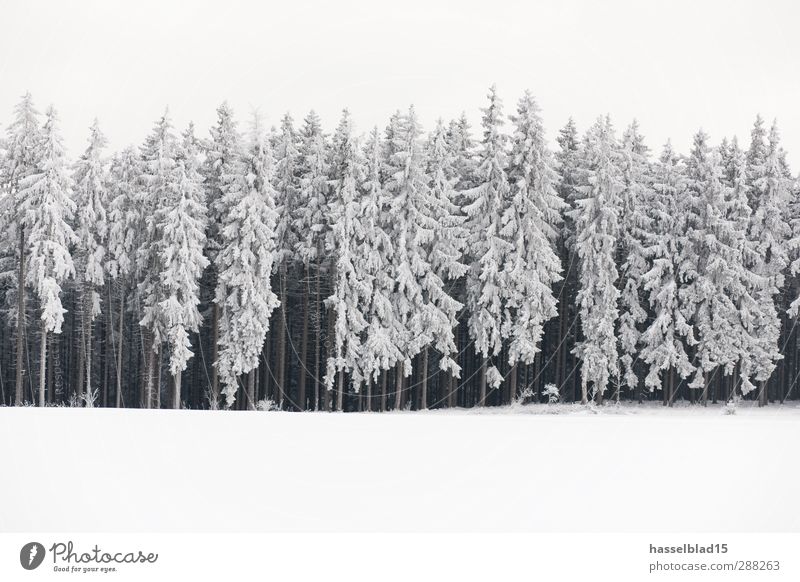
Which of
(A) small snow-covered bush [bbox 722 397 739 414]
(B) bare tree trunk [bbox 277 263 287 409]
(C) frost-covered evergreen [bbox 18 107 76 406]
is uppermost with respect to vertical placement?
(C) frost-covered evergreen [bbox 18 107 76 406]

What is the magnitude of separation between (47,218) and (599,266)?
27680 millimetres

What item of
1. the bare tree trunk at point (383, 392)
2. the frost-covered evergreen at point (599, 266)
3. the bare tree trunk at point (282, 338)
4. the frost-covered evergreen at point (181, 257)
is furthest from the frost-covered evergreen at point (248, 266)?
the frost-covered evergreen at point (599, 266)

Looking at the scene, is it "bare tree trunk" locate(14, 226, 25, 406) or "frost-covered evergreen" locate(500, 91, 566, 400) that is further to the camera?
"frost-covered evergreen" locate(500, 91, 566, 400)

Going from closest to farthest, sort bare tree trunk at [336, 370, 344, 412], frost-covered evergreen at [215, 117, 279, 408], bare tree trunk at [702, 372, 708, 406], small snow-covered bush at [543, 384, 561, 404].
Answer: frost-covered evergreen at [215, 117, 279, 408] < bare tree trunk at [336, 370, 344, 412] < small snow-covered bush at [543, 384, 561, 404] < bare tree trunk at [702, 372, 708, 406]

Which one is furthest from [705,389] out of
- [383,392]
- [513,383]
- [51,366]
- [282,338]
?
[51,366]

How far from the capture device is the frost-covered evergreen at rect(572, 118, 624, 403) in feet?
140

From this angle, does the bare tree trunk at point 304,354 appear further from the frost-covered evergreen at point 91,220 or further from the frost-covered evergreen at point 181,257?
the frost-covered evergreen at point 91,220

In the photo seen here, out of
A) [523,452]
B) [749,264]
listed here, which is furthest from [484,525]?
[749,264]

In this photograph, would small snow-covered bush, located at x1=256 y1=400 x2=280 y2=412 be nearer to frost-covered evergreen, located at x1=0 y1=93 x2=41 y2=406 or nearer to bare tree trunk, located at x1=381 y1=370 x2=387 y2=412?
bare tree trunk, located at x1=381 y1=370 x2=387 y2=412

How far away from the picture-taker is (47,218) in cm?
3947

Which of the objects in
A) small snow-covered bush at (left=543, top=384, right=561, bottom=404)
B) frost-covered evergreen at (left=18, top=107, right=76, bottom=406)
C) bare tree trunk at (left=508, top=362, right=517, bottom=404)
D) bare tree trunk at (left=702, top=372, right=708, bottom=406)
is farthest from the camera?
bare tree trunk at (left=702, top=372, right=708, bottom=406)

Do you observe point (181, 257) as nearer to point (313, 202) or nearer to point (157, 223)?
point (157, 223)

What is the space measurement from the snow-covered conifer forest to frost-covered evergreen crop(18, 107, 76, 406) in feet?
0.42

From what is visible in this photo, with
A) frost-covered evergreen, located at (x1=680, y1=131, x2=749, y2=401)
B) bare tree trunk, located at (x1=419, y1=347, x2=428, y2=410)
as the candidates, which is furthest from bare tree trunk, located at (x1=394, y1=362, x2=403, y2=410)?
frost-covered evergreen, located at (x1=680, y1=131, x2=749, y2=401)
